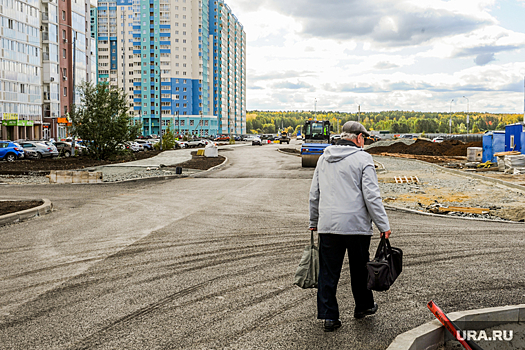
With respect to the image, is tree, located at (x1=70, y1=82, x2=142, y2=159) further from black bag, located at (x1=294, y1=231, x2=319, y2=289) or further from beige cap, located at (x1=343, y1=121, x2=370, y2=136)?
beige cap, located at (x1=343, y1=121, x2=370, y2=136)

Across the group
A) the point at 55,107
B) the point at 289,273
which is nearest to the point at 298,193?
the point at 289,273

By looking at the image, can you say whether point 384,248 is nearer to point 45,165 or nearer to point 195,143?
point 45,165

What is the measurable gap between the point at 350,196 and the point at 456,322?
146cm

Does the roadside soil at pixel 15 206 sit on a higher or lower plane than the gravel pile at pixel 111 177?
higher

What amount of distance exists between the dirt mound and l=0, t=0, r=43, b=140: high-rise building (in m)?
44.6

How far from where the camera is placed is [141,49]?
154 meters

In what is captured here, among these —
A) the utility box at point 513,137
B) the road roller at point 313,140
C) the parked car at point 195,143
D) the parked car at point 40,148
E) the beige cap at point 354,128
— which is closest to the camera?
the beige cap at point 354,128

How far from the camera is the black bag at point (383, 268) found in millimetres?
4586

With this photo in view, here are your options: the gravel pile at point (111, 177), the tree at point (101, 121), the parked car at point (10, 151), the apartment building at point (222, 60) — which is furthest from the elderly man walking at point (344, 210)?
the apartment building at point (222, 60)

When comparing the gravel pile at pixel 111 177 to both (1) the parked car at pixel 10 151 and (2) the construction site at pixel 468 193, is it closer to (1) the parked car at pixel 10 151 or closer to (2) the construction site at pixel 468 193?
(2) the construction site at pixel 468 193

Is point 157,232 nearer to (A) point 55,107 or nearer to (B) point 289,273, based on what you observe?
(B) point 289,273

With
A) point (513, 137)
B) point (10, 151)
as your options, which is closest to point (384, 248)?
point (513, 137)

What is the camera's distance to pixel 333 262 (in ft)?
15.6

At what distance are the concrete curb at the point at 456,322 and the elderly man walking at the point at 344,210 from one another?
0.73 m
